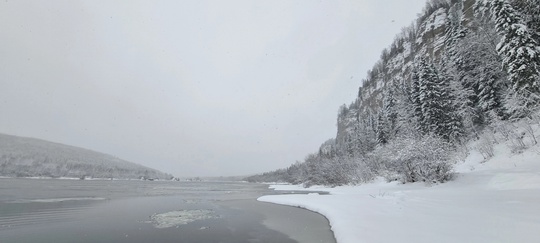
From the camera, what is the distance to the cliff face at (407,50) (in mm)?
72688

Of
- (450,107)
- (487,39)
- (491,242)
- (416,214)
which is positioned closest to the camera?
(491,242)

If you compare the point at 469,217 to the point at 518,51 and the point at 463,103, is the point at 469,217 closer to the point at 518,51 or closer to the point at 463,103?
the point at 518,51

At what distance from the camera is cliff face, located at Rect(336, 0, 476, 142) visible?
72.7m

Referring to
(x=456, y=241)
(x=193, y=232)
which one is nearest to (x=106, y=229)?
(x=193, y=232)

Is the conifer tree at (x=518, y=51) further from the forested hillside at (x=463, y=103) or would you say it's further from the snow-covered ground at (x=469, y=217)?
the snow-covered ground at (x=469, y=217)

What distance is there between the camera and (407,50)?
362 feet

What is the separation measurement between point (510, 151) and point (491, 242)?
16.1 metres

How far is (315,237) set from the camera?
1089 centimetres

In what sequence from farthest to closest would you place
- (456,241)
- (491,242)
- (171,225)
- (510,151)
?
(510,151) < (171,225) < (456,241) < (491,242)

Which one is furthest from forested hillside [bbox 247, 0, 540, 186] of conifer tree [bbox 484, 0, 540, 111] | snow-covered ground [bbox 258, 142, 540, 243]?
snow-covered ground [bbox 258, 142, 540, 243]

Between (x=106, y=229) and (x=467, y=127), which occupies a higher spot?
(x=467, y=127)

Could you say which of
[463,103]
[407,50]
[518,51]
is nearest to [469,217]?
[518,51]

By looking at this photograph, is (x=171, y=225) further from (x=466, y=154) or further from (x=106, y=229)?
(x=466, y=154)

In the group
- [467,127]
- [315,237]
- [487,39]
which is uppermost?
[487,39]
